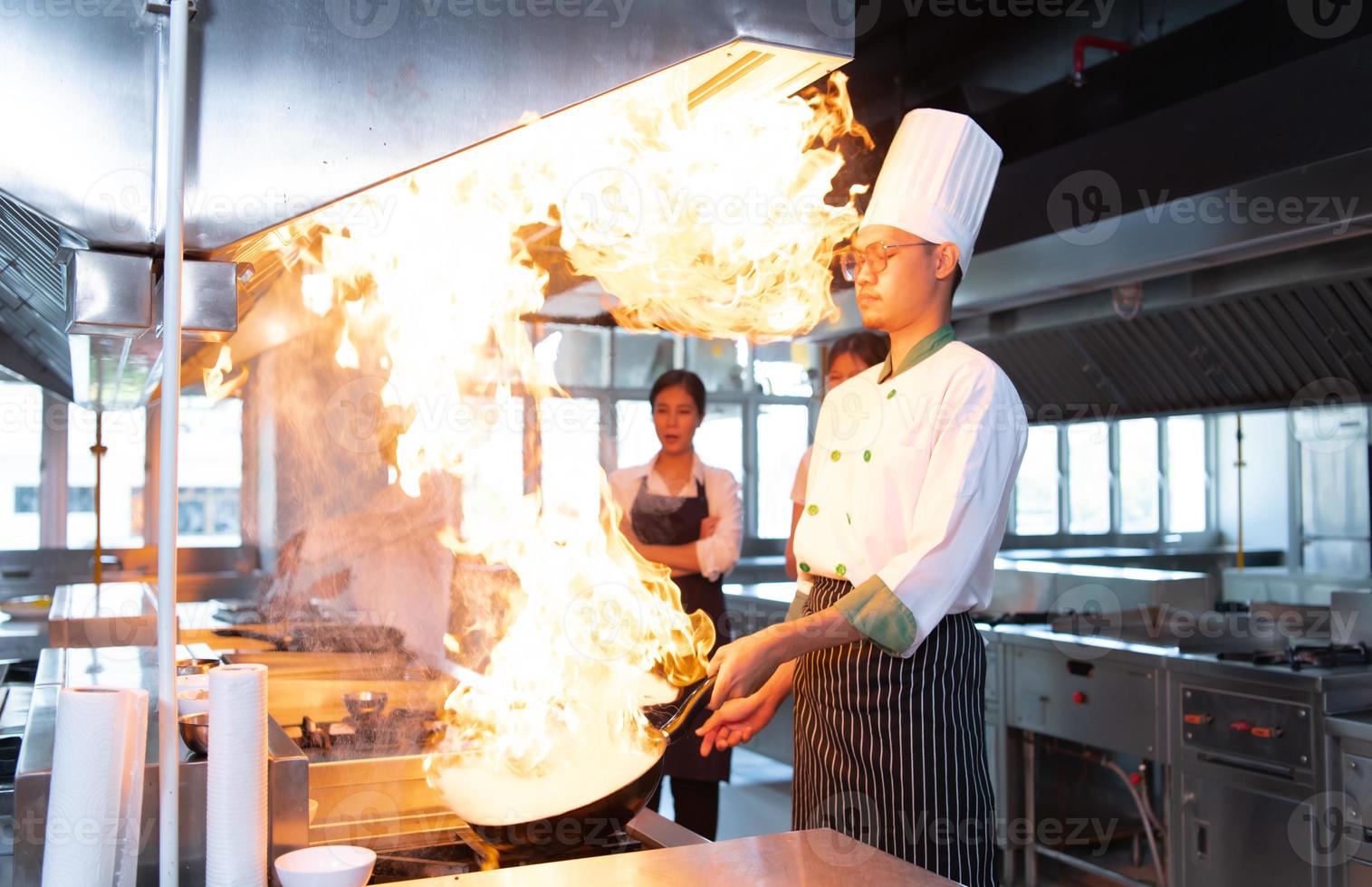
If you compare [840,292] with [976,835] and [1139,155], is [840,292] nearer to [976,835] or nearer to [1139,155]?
[1139,155]

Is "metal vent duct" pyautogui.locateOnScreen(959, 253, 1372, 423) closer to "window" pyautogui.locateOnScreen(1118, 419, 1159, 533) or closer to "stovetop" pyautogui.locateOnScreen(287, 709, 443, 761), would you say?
"stovetop" pyautogui.locateOnScreen(287, 709, 443, 761)

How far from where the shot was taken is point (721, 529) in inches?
147

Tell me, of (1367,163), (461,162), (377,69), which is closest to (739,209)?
(461,162)

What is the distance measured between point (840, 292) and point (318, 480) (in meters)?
2.23

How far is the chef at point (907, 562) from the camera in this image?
172 centimetres

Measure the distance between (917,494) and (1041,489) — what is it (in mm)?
9781

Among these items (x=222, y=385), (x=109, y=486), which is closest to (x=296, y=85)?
(x=222, y=385)

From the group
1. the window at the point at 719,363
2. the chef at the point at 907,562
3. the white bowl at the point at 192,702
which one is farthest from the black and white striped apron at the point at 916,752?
the window at the point at 719,363

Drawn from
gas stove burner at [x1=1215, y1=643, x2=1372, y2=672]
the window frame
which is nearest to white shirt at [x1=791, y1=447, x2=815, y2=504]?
gas stove burner at [x1=1215, y1=643, x2=1372, y2=672]

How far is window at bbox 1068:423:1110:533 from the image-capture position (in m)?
11.0

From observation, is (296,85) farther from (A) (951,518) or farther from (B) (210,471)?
(B) (210,471)

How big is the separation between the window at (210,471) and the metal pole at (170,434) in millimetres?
6204

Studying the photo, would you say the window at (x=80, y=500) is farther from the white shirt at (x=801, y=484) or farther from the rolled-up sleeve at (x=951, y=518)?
the rolled-up sleeve at (x=951, y=518)

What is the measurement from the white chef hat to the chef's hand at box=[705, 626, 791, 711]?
2.58 feet
